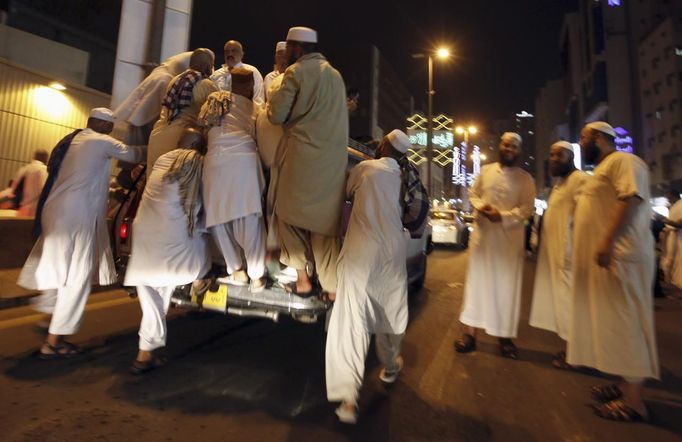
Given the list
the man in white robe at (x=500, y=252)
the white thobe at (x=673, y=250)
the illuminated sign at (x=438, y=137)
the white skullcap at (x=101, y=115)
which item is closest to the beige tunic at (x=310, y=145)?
the white skullcap at (x=101, y=115)

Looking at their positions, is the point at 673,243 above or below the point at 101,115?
below

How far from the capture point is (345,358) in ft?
8.82

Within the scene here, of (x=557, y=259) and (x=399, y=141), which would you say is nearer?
(x=399, y=141)

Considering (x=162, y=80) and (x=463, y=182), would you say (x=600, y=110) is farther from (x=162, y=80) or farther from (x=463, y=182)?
(x=162, y=80)

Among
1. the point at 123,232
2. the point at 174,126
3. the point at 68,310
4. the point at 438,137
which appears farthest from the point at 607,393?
the point at 438,137

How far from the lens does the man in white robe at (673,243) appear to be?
25.7ft

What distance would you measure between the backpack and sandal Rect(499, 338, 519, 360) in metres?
1.99

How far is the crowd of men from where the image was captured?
2822 mm

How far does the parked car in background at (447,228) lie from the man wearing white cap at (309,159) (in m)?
13.7

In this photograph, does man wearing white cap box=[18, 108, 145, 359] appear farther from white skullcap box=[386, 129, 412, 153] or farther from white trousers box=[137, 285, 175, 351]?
white skullcap box=[386, 129, 412, 153]

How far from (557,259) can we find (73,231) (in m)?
4.63

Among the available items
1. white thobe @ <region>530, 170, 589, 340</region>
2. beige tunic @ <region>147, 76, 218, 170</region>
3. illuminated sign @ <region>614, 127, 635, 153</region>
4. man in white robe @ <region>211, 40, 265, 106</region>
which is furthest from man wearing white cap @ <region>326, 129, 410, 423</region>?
illuminated sign @ <region>614, 127, 635, 153</region>

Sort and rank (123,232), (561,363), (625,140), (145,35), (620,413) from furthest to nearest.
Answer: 1. (625,140)
2. (145,35)
3. (561,363)
4. (123,232)
5. (620,413)

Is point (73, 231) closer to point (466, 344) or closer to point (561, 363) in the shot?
point (466, 344)
